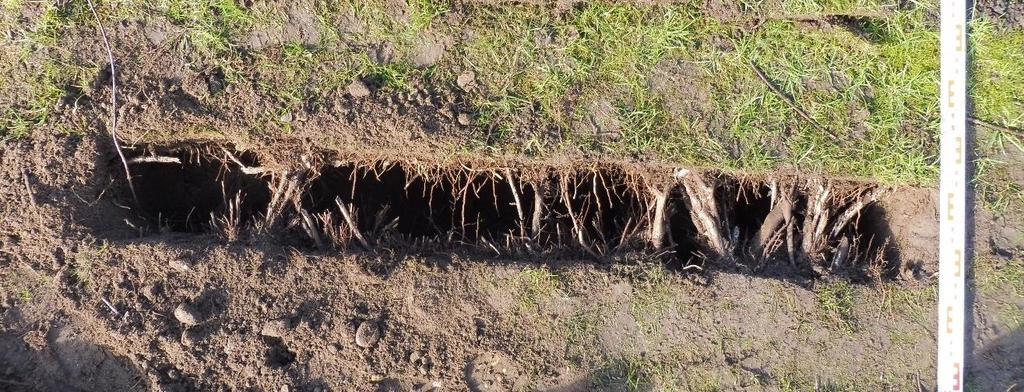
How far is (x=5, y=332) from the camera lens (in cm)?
274

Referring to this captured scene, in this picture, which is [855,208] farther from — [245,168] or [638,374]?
[245,168]

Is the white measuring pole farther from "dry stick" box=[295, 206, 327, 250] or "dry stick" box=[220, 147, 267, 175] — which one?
"dry stick" box=[220, 147, 267, 175]

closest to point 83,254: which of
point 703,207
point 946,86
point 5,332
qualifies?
point 5,332

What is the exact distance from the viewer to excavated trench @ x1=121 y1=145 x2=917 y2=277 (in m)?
2.87

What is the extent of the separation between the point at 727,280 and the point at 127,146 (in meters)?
2.66

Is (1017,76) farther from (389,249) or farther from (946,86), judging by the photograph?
(389,249)

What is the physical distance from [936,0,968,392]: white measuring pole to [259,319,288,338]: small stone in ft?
9.16

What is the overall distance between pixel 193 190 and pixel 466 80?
147 centimetres

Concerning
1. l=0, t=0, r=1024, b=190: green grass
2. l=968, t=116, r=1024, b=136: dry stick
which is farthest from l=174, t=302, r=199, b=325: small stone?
l=968, t=116, r=1024, b=136: dry stick

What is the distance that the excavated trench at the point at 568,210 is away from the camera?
2871 millimetres

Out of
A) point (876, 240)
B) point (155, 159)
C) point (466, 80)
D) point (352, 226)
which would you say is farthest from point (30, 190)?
point (876, 240)

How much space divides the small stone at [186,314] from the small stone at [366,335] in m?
0.67

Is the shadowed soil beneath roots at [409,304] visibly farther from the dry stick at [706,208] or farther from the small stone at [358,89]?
the small stone at [358,89]

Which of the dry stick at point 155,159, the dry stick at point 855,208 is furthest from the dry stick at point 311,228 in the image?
the dry stick at point 855,208
